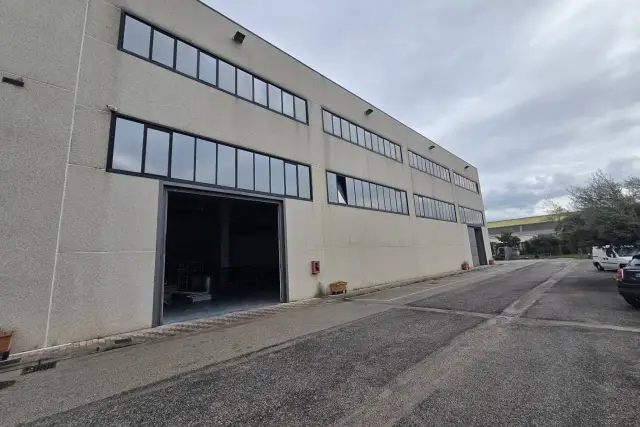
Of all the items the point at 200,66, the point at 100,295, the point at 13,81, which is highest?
the point at 200,66

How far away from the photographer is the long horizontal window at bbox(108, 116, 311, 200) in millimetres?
7957

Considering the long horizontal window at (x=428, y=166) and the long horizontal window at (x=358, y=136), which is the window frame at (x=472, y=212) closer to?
the long horizontal window at (x=428, y=166)

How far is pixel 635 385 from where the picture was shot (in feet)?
11.7

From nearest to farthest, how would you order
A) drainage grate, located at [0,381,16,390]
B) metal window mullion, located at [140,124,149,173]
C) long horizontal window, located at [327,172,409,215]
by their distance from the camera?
drainage grate, located at [0,381,16,390], metal window mullion, located at [140,124,149,173], long horizontal window, located at [327,172,409,215]

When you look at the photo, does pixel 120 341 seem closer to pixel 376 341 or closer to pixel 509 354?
pixel 376 341

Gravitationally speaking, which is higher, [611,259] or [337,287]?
[611,259]

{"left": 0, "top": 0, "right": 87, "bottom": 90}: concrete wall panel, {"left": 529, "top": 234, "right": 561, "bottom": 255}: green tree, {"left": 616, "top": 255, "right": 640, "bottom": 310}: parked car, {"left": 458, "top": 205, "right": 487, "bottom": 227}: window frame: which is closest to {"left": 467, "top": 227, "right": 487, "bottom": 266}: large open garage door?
{"left": 458, "top": 205, "right": 487, "bottom": 227}: window frame

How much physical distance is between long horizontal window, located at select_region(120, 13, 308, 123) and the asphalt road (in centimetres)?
858

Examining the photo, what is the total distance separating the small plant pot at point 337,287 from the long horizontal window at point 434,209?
1043 centimetres

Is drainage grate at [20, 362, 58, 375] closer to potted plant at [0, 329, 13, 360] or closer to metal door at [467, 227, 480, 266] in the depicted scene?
potted plant at [0, 329, 13, 360]

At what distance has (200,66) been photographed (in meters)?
10.1

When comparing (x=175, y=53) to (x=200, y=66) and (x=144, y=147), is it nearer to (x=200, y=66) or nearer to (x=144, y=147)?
(x=200, y=66)

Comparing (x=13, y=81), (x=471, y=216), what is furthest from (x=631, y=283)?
(x=471, y=216)

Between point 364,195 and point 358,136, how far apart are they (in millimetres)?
3807
